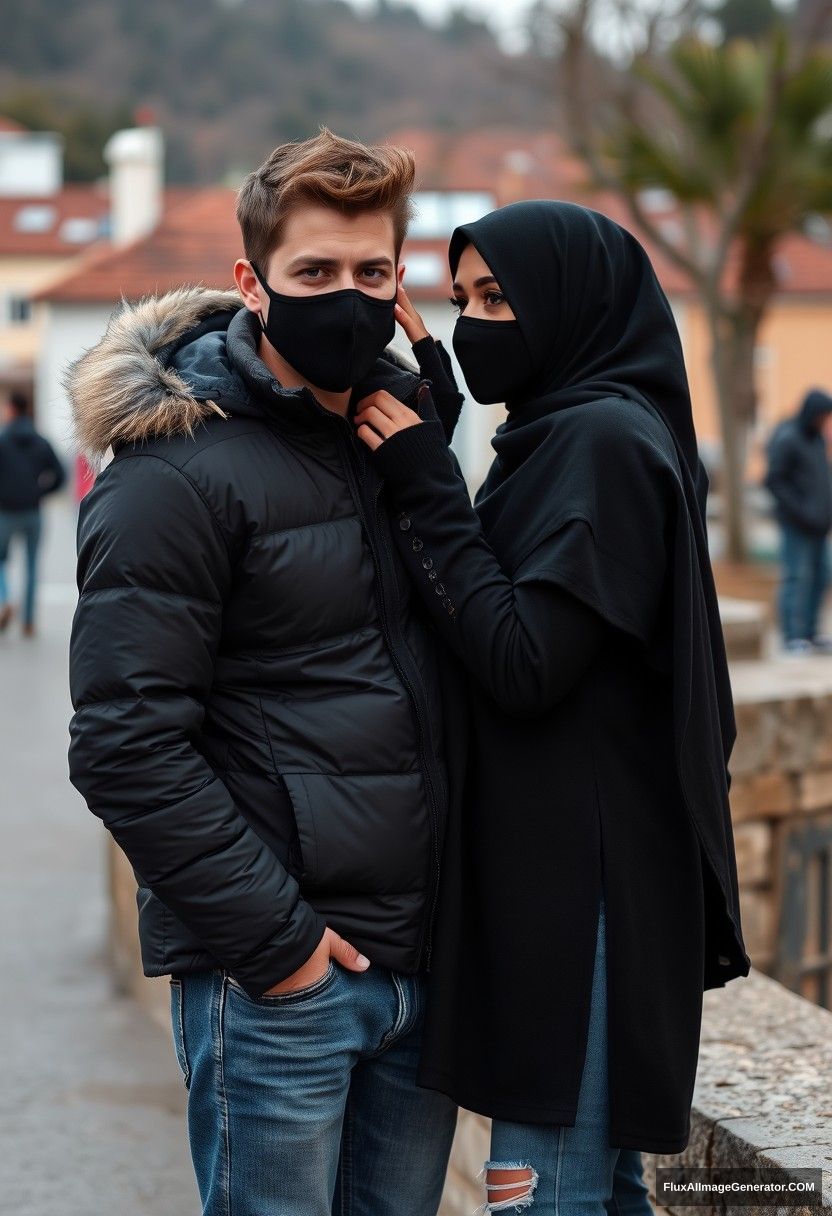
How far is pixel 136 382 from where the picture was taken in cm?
207

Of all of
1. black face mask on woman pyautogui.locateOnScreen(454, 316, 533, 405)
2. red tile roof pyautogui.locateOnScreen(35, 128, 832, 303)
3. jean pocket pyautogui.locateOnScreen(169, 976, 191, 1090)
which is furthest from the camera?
red tile roof pyautogui.locateOnScreen(35, 128, 832, 303)

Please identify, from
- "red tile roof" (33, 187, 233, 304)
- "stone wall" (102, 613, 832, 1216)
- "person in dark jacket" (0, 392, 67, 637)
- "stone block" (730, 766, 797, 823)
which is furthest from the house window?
"stone block" (730, 766, 797, 823)

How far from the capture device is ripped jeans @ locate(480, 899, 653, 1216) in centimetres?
217

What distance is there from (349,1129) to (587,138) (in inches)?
530

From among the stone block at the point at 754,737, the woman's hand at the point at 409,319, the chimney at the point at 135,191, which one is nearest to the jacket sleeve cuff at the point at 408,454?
the woman's hand at the point at 409,319

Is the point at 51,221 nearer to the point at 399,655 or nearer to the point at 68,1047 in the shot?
the point at 68,1047

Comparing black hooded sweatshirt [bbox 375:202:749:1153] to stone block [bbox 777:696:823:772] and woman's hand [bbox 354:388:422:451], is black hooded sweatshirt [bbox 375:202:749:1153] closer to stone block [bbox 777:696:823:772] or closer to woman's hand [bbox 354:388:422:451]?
woman's hand [bbox 354:388:422:451]

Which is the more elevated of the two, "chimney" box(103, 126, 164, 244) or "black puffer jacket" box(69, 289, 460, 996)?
"chimney" box(103, 126, 164, 244)

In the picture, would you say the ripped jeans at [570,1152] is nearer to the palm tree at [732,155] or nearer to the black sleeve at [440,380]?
the black sleeve at [440,380]

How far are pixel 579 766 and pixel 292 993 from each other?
1.71 feet

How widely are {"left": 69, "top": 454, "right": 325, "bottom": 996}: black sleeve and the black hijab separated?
496mm

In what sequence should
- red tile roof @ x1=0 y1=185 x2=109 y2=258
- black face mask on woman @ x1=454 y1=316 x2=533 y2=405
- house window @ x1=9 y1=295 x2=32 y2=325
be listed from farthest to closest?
red tile roof @ x1=0 y1=185 x2=109 y2=258 < house window @ x1=9 y1=295 x2=32 y2=325 < black face mask on woman @ x1=454 y1=316 x2=533 y2=405

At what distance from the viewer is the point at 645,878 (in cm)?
217

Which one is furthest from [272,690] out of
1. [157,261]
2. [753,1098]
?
[157,261]
